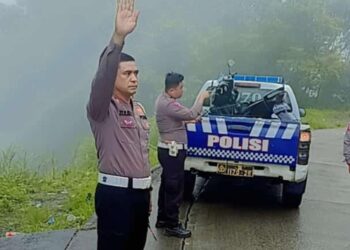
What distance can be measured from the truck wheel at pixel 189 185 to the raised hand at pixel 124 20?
4.11 meters

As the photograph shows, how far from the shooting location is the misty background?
103 feet

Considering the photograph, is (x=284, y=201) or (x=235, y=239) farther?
(x=284, y=201)

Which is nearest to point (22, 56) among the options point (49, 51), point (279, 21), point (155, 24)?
point (49, 51)

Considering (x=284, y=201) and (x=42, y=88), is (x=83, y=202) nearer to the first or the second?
(x=284, y=201)

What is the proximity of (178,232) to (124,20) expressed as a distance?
3.11 m

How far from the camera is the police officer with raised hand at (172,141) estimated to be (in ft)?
18.4

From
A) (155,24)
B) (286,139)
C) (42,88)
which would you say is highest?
(155,24)

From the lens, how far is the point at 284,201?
7.25 metres

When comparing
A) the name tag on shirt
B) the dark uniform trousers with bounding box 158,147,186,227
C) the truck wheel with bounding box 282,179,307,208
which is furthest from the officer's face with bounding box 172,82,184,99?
the name tag on shirt

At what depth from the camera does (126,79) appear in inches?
134

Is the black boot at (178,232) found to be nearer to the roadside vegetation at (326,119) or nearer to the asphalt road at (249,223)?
the asphalt road at (249,223)

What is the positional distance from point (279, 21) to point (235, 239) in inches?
1076

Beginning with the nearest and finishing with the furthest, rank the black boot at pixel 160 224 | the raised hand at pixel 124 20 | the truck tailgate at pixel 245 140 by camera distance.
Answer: the raised hand at pixel 124 20, the black boot at pixel 160 224, the truck tailgate at pixel 245 140

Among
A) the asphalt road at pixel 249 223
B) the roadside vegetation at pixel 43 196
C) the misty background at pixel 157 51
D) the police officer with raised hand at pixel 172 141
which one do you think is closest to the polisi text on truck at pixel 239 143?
the asphalt road at pixel 249 223
